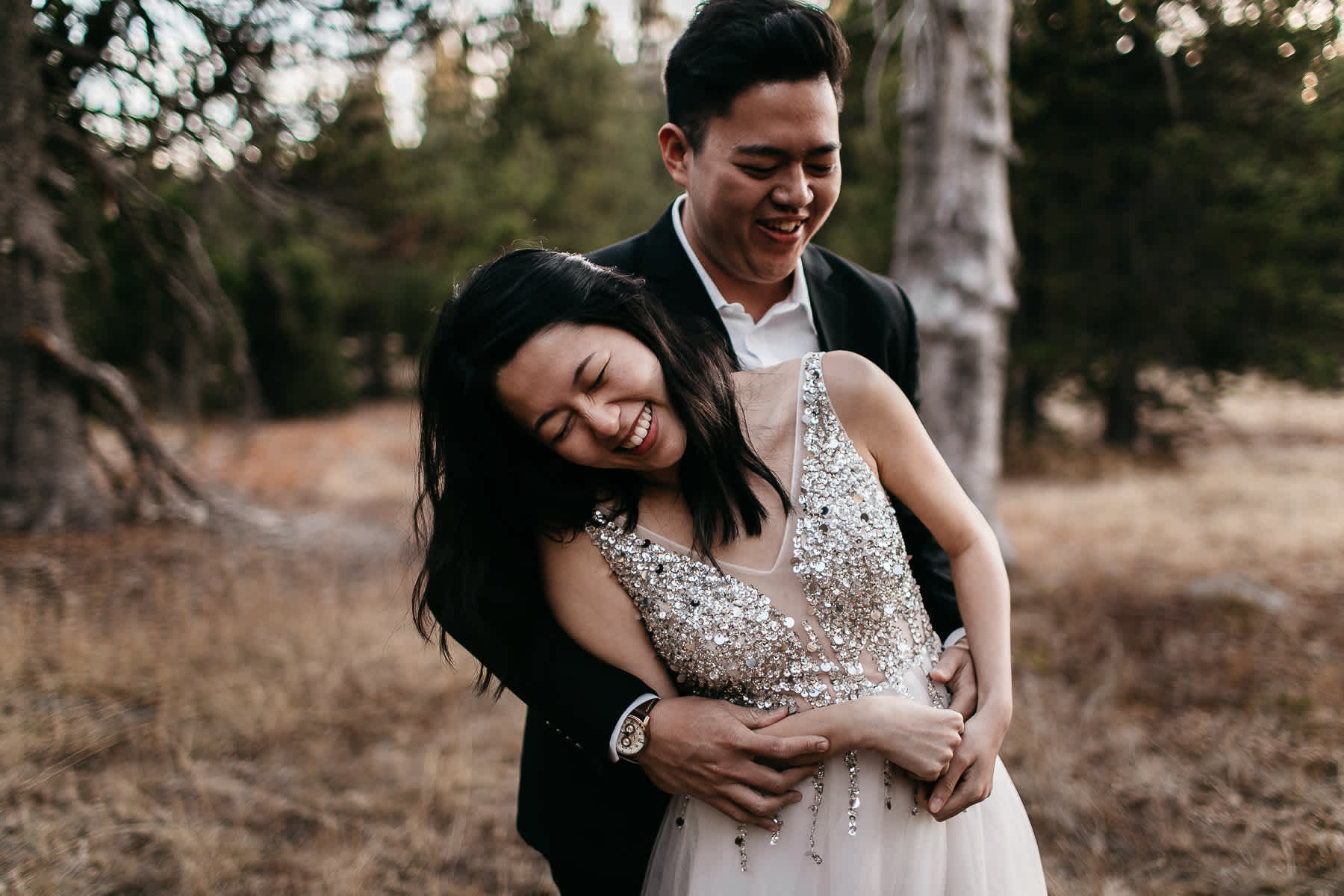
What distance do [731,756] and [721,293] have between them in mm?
991

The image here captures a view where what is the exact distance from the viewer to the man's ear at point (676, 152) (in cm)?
193

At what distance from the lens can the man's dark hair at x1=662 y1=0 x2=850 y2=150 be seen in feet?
5.61

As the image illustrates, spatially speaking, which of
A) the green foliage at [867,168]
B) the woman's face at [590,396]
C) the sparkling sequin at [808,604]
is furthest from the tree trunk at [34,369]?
the green foliage at [867,168]

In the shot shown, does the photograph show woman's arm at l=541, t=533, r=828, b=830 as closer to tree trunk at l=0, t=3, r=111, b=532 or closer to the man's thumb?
the man's thumb

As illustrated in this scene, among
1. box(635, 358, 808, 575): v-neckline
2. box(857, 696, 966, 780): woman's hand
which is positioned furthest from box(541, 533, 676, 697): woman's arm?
box(857, 696, 966, 780): woman's hand

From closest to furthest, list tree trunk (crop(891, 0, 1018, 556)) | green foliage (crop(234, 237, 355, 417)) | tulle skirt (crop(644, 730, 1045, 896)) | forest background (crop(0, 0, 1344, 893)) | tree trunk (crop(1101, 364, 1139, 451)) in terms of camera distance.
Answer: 1. tulle skirt (crop(644, 730, 1045, 896))
2. forest background (crop(0, 0, 1344, 893))
3. tree trunk (crop(891, 0, 1018, 556))
4. tree trunk (crop(1101, 364, 1139, 451))
5. green foliage (crop(234, 237, 355, 417))

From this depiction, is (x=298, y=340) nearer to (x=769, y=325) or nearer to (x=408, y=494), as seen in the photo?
(x=408, y=494)

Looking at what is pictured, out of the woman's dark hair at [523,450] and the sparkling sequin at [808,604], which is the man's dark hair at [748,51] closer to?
the woman's dark hair at [523,450]

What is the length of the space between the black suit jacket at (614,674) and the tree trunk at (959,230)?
3206mm

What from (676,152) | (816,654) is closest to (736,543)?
(816,654)

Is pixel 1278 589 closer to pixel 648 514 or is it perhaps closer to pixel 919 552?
Answer: pixel 919 552

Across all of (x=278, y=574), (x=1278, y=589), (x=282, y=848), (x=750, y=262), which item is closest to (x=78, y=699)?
(x=282, y=848)

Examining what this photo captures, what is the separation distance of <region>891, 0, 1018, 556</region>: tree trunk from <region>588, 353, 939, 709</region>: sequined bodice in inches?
149

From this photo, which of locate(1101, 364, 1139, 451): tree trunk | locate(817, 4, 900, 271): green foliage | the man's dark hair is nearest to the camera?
the man's dark hair
